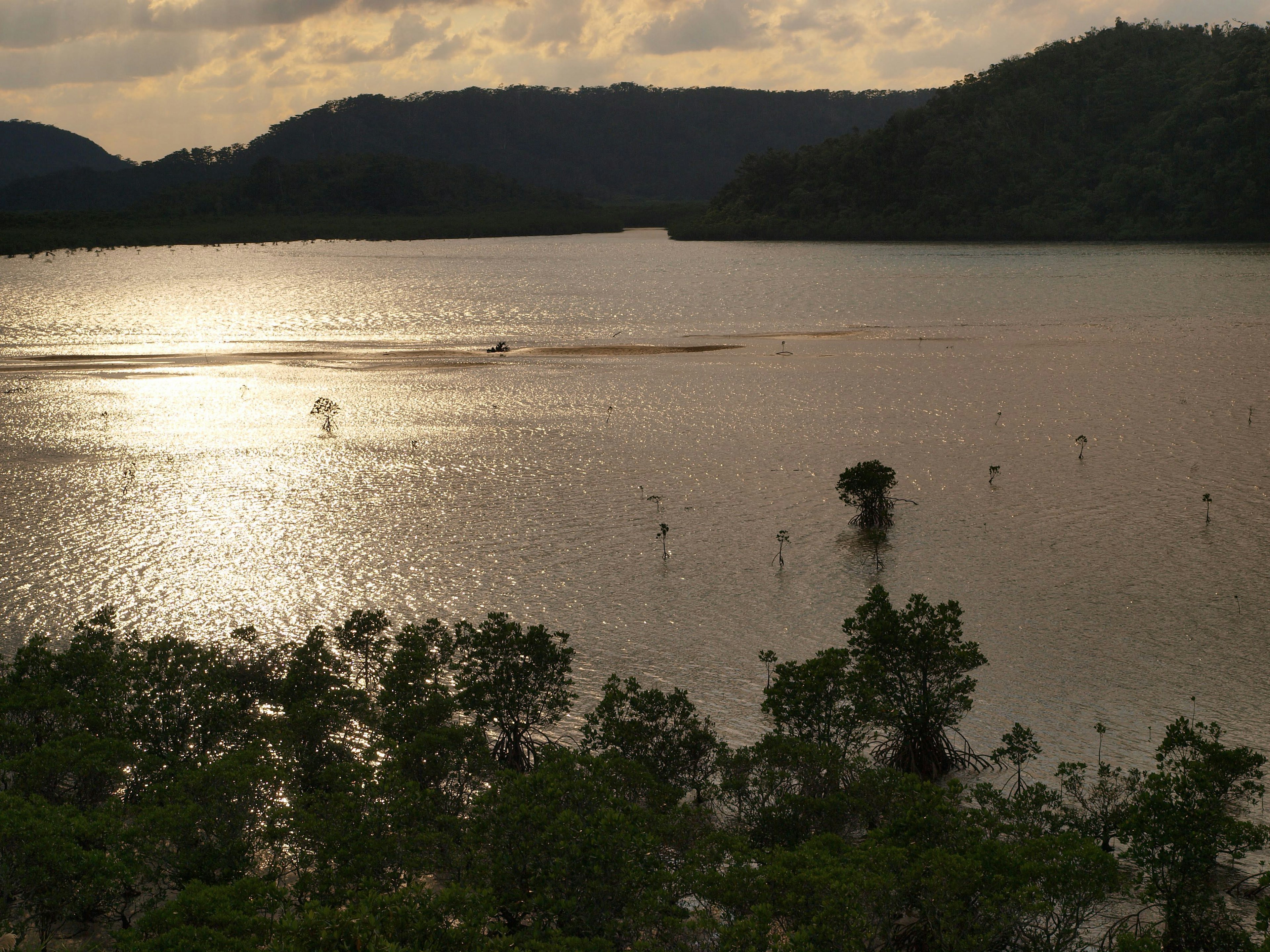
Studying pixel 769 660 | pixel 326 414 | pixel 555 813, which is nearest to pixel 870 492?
pixel 769 660

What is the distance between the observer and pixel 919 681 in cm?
1505

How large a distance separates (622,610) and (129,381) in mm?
31294

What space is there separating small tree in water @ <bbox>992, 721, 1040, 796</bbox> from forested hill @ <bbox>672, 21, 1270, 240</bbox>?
350 feet

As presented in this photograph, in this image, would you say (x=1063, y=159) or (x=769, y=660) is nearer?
(x=769, y=660)

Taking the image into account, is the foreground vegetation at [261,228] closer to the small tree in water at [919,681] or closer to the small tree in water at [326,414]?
the small tree in water at [326,414]

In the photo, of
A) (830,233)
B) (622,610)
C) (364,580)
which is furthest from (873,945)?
(830,233)

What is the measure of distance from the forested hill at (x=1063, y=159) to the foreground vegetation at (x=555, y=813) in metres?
108

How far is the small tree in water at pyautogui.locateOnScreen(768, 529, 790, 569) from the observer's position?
74.7 ft

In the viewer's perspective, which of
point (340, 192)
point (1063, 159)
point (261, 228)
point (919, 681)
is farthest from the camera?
point (340, 192)

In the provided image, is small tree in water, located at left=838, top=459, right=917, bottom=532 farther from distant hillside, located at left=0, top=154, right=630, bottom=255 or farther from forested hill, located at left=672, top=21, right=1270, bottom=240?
distant hillside, located at left=0, top=154, right=630, bottom=255

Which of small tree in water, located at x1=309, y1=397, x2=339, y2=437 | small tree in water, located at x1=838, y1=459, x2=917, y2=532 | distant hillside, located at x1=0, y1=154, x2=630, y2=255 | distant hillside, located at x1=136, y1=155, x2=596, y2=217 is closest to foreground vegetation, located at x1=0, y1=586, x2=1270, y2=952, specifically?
small tree in water, located at x1=838, y1=459, x2=917, y2=532

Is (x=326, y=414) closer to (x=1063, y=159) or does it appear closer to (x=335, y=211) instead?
(x=1063, y=159)

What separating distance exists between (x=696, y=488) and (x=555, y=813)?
17676 millimetres

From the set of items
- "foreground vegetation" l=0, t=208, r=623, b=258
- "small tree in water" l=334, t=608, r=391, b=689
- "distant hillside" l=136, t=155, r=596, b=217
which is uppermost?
"distant hillside" l=136, t=155, r=596, b=217
